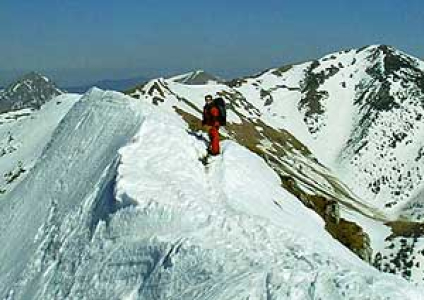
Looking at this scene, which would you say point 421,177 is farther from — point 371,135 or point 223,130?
point 223,130

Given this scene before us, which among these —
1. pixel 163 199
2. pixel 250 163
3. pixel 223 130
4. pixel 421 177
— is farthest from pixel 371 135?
pixel 163 199

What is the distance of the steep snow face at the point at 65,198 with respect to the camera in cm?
2403

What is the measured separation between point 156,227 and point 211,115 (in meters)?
7.99

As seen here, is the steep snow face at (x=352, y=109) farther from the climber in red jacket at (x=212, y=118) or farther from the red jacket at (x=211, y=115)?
the red jacket at (x=211, y=115)

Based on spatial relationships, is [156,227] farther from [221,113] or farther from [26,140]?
[26,140]

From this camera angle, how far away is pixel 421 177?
141125mm

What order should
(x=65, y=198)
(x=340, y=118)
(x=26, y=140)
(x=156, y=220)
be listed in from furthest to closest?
(x=340, y=118), (x=26, y=140), (x=65, y=198), (x=156, y=220)

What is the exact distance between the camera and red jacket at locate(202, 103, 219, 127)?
26750mm

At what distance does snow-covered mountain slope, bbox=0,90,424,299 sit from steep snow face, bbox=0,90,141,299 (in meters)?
0.07

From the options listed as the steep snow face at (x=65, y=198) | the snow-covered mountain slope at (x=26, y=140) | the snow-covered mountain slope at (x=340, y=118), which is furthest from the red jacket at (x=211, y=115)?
the snow-covered mountain slope at (x=340, y=118)

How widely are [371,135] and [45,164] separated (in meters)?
131

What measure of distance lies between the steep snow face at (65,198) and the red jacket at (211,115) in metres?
A: 3.04

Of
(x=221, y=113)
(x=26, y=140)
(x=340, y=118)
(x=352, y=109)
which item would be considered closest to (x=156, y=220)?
(x=221, y=113)

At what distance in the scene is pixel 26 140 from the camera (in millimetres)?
60000
